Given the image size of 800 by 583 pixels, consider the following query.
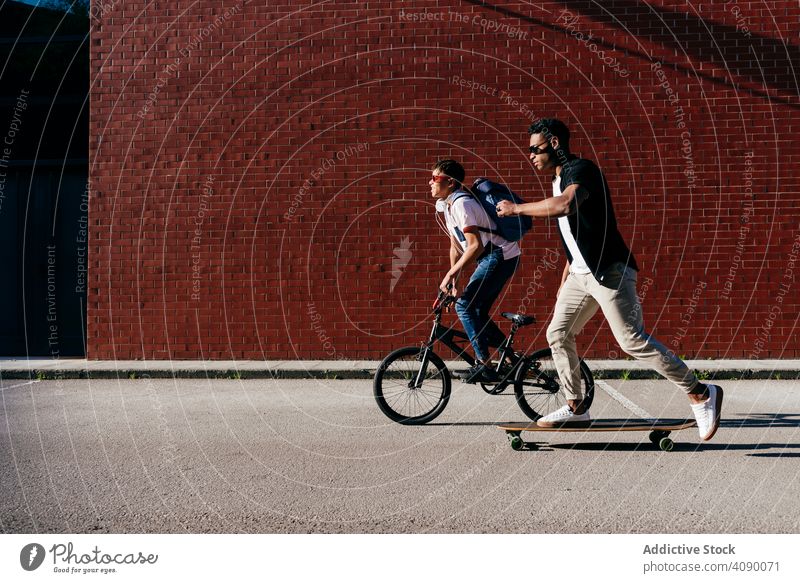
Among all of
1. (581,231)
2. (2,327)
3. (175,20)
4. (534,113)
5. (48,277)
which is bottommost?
(2,327)

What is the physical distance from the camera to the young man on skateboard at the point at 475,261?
6441 millimetres

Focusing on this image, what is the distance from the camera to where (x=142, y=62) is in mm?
11797

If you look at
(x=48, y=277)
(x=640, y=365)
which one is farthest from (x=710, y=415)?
(x=48, y=277)

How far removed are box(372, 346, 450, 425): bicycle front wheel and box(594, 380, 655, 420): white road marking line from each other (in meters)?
1.79

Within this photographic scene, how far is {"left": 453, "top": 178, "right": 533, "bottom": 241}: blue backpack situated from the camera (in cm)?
633

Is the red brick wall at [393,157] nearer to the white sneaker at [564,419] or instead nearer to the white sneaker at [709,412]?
the white sneaker at [564,419]

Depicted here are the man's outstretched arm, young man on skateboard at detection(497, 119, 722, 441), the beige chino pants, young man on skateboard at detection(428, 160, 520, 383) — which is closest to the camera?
the man's outstretched arm

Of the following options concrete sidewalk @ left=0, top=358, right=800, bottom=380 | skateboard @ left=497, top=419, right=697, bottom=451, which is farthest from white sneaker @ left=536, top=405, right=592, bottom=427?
concrete sidewalk @ left=0, top=358, right=800, bottom=380

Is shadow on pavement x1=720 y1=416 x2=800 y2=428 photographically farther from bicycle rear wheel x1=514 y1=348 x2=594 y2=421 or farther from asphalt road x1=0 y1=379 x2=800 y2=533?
bicycle rear wheel x1=514 y1=348 x2=594 y2=421

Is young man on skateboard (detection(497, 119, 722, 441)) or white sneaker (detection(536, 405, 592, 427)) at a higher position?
young man on skateboard (detection(497, 119, 722, 441))

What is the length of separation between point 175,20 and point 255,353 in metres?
5.10

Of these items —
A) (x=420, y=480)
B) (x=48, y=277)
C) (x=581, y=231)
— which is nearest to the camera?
(x=420, y=480)

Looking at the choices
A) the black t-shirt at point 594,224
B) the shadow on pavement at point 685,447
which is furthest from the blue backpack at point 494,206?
the shadow on pavement at point 685,447

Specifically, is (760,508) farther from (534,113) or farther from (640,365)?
(534,113)
